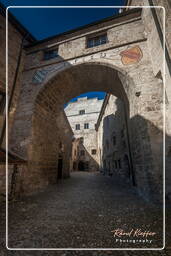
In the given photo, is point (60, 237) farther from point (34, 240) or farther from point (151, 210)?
point (151, 210)

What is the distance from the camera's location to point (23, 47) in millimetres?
7559

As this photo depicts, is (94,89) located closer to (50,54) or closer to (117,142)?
(50,54)

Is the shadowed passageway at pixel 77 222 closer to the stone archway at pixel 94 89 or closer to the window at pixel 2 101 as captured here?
the stone archway at pixel 94 89

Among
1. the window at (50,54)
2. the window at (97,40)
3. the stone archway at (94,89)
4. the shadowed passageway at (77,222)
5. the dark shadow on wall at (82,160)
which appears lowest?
the dark shadow on wall at (82,160)

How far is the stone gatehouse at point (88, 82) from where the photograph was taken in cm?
446

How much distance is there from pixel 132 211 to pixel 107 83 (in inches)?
260

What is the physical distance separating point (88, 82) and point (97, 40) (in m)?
2.37

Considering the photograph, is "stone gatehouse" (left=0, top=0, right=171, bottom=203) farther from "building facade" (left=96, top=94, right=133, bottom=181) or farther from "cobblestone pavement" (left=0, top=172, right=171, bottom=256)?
"building facade" (left=96, top=94, right=133, bottom=181)

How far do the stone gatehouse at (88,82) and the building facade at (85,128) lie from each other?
1378cm

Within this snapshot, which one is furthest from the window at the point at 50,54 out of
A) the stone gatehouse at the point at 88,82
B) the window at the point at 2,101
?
the window at the point at 2,101

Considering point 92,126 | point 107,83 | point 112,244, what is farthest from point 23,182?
point 92,126

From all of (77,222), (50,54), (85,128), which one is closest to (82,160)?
(85,128)

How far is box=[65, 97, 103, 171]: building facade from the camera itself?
20906 mm

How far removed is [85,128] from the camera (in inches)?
953
